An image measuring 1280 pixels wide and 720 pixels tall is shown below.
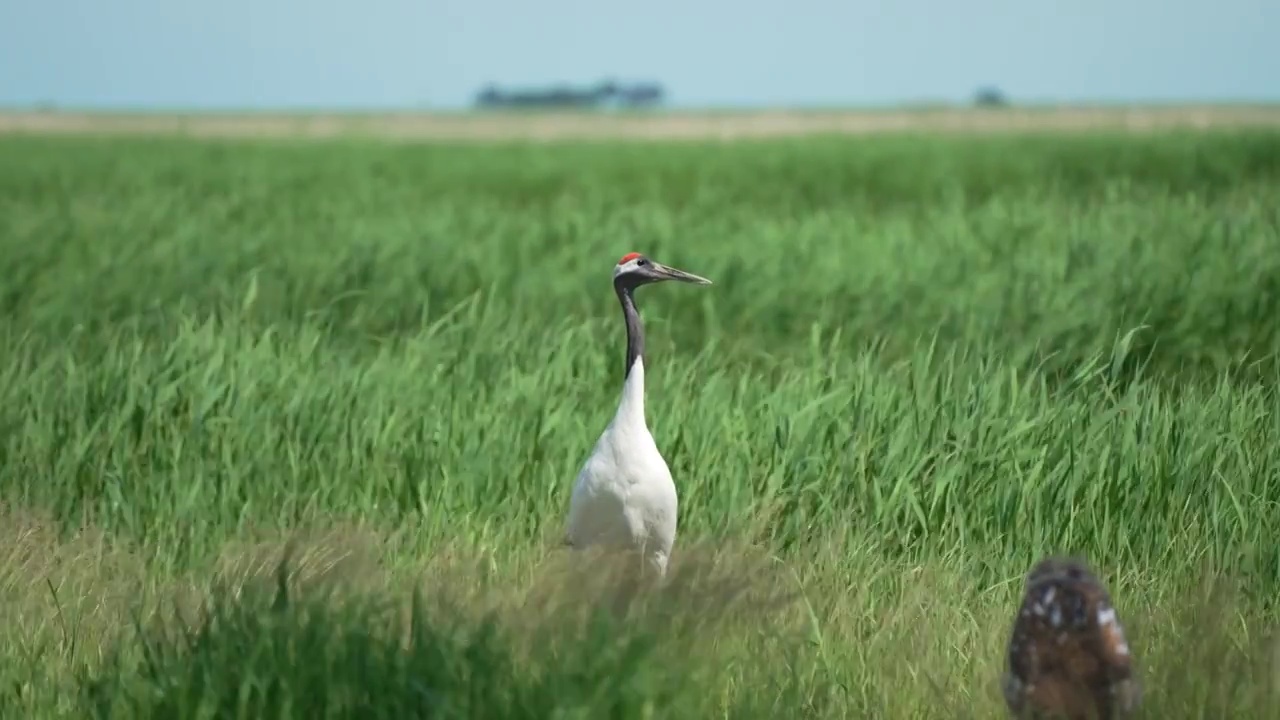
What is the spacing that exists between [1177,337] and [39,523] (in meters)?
6.23

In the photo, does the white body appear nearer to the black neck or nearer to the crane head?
the black neck

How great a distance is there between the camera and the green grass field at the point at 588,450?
387 cm

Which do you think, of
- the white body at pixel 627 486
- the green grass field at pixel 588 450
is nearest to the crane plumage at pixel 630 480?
the white body at pixel 627 486

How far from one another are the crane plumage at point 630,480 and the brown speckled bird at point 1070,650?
152 cm

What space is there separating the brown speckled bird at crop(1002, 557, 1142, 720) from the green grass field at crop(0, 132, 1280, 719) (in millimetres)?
559

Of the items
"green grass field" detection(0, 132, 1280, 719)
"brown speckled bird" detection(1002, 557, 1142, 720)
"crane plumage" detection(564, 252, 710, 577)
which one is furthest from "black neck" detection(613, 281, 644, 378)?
"brown speckled bird" detection(1002, 557, 1142, 720)

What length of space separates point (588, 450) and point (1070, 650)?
129 inches

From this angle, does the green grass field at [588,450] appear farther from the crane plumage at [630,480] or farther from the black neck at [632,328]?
the black neck at [632,328]

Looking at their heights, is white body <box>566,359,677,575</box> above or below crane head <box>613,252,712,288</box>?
below

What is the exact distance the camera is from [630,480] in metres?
4.56

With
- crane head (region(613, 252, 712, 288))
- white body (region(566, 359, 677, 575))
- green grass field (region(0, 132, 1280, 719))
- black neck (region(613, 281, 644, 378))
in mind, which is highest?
crane head (region(613, 252, 712, 288))

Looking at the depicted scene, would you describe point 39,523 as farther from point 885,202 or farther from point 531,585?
point 885,202

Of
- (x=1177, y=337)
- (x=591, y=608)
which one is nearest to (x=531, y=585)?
(x=591, y=608)

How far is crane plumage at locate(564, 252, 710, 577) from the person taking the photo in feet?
15.0
